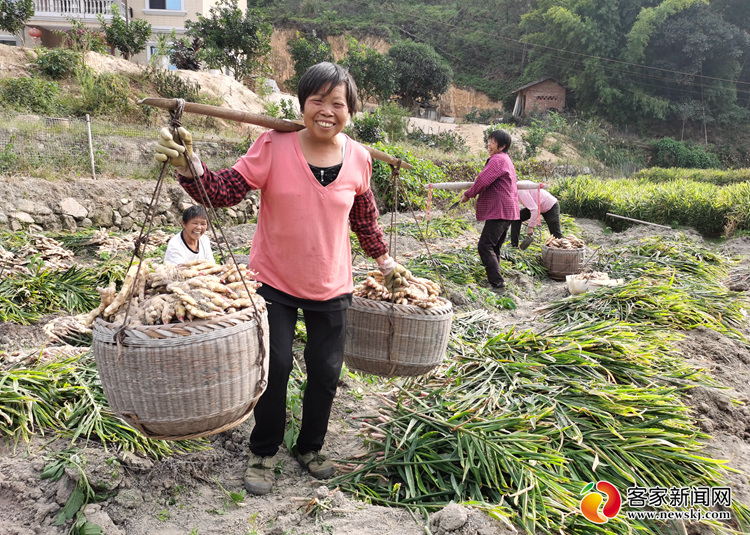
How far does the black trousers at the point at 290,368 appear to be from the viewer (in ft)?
7.15

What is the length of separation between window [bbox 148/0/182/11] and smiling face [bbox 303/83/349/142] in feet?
84.2

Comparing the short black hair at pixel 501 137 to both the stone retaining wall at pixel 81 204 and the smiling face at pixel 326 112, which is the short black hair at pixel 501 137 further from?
the stone retaining wall at pixel 81 204

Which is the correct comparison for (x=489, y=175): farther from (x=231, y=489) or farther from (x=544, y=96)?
(x=544, y=96)

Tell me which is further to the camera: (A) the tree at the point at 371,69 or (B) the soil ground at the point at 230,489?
(A) the tree at the point at 371,69

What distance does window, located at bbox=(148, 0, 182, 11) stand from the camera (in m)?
23.9

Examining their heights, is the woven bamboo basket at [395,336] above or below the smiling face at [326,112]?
below

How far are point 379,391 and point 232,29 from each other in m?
20.5

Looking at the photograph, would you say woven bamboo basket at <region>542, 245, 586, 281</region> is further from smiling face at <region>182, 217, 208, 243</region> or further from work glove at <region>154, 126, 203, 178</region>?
work glove at <region>154, 126, 203, 178</region>

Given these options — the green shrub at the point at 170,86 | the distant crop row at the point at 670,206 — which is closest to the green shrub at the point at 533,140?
the distant crop row at the point at 670,206

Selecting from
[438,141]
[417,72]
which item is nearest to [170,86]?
[438,141]

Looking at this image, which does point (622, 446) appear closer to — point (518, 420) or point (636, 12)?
point (518, 420)

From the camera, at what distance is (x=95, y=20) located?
22625mm

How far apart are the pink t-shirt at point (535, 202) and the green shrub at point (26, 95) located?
9555mm

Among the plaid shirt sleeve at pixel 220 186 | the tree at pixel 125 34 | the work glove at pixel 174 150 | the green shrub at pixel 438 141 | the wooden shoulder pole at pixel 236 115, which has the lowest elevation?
the green shrub at pixel 438 141
